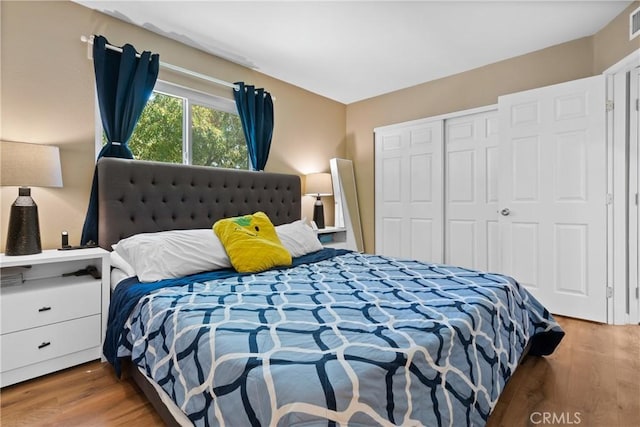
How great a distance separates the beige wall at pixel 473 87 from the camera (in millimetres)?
2768

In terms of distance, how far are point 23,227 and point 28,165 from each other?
370mm

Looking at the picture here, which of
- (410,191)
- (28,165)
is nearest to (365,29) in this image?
(410,191)

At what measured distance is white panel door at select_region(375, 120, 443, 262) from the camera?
3865mm

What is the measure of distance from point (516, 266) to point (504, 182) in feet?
2.71

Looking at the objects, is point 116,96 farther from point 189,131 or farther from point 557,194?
point 557,194

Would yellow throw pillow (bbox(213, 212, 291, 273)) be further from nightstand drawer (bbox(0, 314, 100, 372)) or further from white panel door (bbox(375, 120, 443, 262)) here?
white panel door (bbox(375, 120, 443, 262))

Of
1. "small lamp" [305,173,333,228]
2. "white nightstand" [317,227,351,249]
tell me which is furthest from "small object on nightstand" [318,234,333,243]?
"small lamp" [305,173,333,228]

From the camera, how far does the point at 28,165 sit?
186 centimetres

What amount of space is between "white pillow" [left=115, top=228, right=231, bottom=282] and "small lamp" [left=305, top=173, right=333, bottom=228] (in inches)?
70.0

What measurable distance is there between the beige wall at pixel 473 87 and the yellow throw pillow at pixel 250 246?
94.2 inches

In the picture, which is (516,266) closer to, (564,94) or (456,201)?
(456,201)

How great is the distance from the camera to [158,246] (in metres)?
1.99

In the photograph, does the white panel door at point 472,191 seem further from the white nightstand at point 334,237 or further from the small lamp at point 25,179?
the small lamp at point 25,179

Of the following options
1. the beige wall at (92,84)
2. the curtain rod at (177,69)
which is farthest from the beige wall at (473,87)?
the curtain rod at (177,69)
